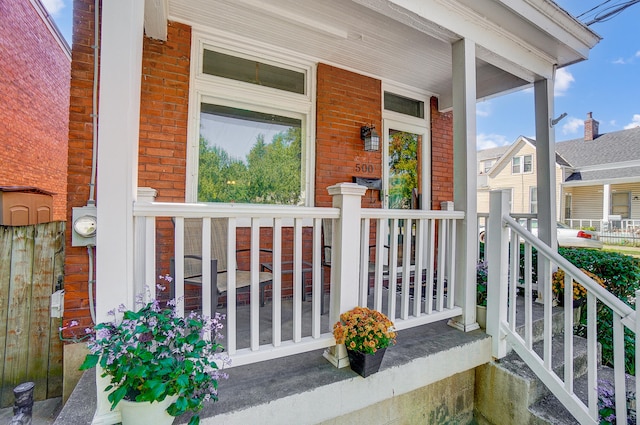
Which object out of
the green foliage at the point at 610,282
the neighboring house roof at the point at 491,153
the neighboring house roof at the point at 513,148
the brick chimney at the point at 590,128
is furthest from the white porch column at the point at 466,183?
the neighboring house roof at the point at 491,153

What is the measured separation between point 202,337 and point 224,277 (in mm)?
1174

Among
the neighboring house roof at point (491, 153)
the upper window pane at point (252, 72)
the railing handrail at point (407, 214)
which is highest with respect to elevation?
the neighboring house roof at point (491, 153)

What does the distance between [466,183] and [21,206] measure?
11.5ft

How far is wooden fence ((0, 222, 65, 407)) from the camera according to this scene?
6.96 feet

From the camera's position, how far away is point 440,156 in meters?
4.43

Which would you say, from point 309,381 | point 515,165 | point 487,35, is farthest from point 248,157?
point 515,165

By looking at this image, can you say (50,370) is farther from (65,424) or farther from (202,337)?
(202,337)

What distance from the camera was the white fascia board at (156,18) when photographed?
226cm

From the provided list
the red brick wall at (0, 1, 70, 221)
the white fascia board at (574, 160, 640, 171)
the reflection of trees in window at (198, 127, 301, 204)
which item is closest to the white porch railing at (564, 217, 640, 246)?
the white fascia board at (574, 160, 640, 171)

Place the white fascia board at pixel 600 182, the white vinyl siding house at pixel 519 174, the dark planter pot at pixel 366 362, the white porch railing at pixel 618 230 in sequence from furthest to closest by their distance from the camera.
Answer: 1. the white vinyl siding house at pixel 519 174
2. the white fascia board at pixel 600 182
3. the white porch railing at pixel 618 230
4. the dark planter pot at pixel 366 362

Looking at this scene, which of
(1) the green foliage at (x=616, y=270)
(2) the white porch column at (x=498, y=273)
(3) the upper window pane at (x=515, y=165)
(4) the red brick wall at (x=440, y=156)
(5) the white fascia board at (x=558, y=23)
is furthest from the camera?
(3) the upper window pane at (x=515, y=165)

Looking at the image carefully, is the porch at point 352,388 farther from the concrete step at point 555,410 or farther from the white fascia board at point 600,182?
the white fascia board at point 600,182

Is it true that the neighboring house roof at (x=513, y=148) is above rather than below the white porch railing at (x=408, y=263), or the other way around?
above

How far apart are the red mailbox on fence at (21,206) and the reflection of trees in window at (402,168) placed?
376 centimetres
